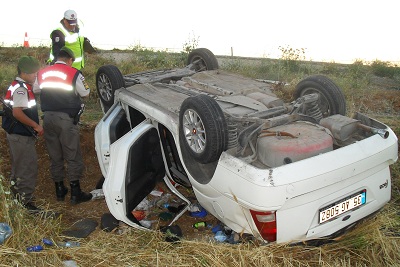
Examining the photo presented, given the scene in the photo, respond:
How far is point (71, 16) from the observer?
6551mm

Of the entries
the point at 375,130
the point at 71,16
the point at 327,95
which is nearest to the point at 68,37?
the point at 71,16

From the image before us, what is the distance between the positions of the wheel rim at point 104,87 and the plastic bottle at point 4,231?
6.05ft

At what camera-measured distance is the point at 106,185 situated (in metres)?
3.75

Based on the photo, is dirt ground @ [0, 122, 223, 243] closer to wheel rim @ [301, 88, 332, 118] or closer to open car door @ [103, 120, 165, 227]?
open car door @ [103, 120, 165, 227]

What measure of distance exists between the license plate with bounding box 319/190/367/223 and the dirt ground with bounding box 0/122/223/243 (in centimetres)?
111

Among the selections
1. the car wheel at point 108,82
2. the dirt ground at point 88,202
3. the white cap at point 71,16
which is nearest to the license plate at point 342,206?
the dirt ground at point 88,202

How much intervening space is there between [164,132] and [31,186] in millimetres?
1726

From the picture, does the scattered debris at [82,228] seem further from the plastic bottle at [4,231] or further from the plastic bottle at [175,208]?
the plastic bottle at [175,208]

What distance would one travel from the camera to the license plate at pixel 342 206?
3105 millimetres

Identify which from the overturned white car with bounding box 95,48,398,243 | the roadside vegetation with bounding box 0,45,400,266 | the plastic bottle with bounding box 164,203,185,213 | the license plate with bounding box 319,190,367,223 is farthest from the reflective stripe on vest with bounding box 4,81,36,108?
the license plate with bounding box 319,190,367,223

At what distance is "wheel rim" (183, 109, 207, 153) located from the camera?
10.8ft

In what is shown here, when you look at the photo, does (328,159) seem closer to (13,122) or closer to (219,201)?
(219,201)

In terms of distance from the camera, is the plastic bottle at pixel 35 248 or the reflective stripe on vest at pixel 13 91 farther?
the reflective stripe on vest at pixel 13 91

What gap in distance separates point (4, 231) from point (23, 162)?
1239mm
